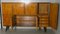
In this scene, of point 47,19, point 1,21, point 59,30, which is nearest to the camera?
point 59,30

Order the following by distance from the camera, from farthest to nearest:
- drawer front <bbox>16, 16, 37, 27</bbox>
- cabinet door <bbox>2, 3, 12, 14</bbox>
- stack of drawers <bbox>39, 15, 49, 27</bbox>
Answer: drawer front <bbox>16, 16, 37, 27</bbox>, cabinet door <bbox>2, 3, 12, 14</bbox>, stack of drawers <bbox>39, 15, 49, 27</bbox>

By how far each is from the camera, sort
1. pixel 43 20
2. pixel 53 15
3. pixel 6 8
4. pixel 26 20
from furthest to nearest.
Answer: pixel 26 20, pixel 6 8, pixel 43 20, pixel 53 15

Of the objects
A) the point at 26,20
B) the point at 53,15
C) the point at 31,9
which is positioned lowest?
the point at 26,20

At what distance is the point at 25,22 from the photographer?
20.3 feet

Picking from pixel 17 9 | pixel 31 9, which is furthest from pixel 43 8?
pixel 17 9

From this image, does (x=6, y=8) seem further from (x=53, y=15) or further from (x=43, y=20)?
(x=53, y=15)

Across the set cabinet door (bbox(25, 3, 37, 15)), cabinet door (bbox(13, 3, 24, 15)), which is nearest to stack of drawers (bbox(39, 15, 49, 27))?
cabinet door (bbox(25, 3, 37, 15))

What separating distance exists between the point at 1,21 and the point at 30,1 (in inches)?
65.2

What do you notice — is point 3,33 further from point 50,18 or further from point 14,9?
point 50,18

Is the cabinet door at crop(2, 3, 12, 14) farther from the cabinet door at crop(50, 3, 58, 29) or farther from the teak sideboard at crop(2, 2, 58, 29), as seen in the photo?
the cabinet door at crop(50, 3, 58, 29)

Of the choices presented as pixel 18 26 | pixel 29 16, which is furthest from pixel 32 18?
pixel 18 26

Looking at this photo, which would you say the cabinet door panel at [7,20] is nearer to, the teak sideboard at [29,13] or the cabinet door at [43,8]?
the teak sideboard at [29,13]

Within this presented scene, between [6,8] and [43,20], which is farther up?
[6,8]

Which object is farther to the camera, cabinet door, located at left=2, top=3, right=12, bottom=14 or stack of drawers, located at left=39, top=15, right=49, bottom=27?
cabinet door, located at left=2, top=3, right=12, bottom=14
